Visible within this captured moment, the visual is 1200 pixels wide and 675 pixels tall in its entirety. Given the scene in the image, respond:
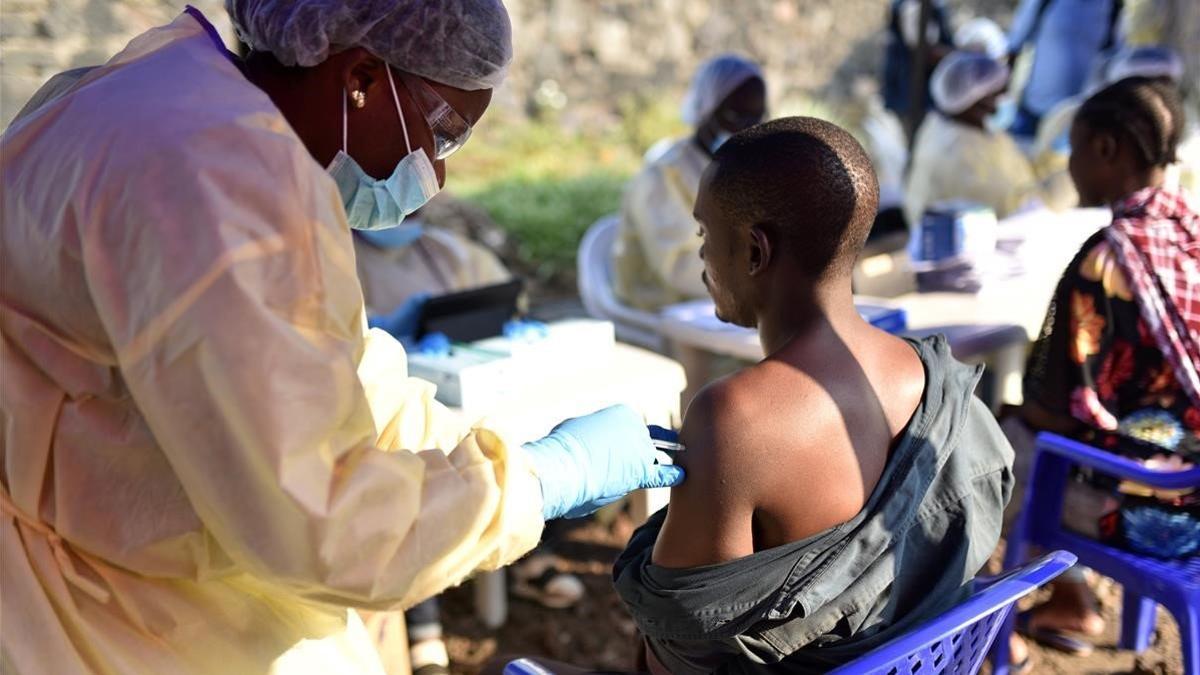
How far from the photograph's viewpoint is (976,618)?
138cm

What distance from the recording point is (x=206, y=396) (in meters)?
1.05

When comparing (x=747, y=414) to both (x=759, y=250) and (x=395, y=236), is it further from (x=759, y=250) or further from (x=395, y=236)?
(x=395, y=236)

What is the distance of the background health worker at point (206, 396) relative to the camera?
1.05m

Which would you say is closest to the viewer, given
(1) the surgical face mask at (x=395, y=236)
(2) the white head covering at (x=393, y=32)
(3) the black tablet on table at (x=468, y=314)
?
(2) the white head covering at (x=393, y=32)

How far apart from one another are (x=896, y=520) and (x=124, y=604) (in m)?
1.05

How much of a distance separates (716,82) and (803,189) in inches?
106

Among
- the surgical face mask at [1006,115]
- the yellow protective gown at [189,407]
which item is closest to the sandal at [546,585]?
the yellow protective gown at [189,407]

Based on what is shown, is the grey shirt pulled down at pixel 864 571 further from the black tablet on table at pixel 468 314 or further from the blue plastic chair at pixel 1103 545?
the black tablet on table at pixel 468 314

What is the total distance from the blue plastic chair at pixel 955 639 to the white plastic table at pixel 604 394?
79 centimetres

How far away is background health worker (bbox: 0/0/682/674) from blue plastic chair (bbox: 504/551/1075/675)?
0.39 metres

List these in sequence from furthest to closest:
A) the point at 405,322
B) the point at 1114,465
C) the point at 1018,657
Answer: the point at 1018,657
the point at 405,322
the point at 1114,465

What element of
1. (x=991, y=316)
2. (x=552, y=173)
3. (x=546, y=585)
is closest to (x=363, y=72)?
(x=546, y=585)

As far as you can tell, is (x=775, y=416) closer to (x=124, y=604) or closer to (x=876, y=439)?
(x=876, y=439)

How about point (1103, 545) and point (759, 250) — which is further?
point (1103, 545)
